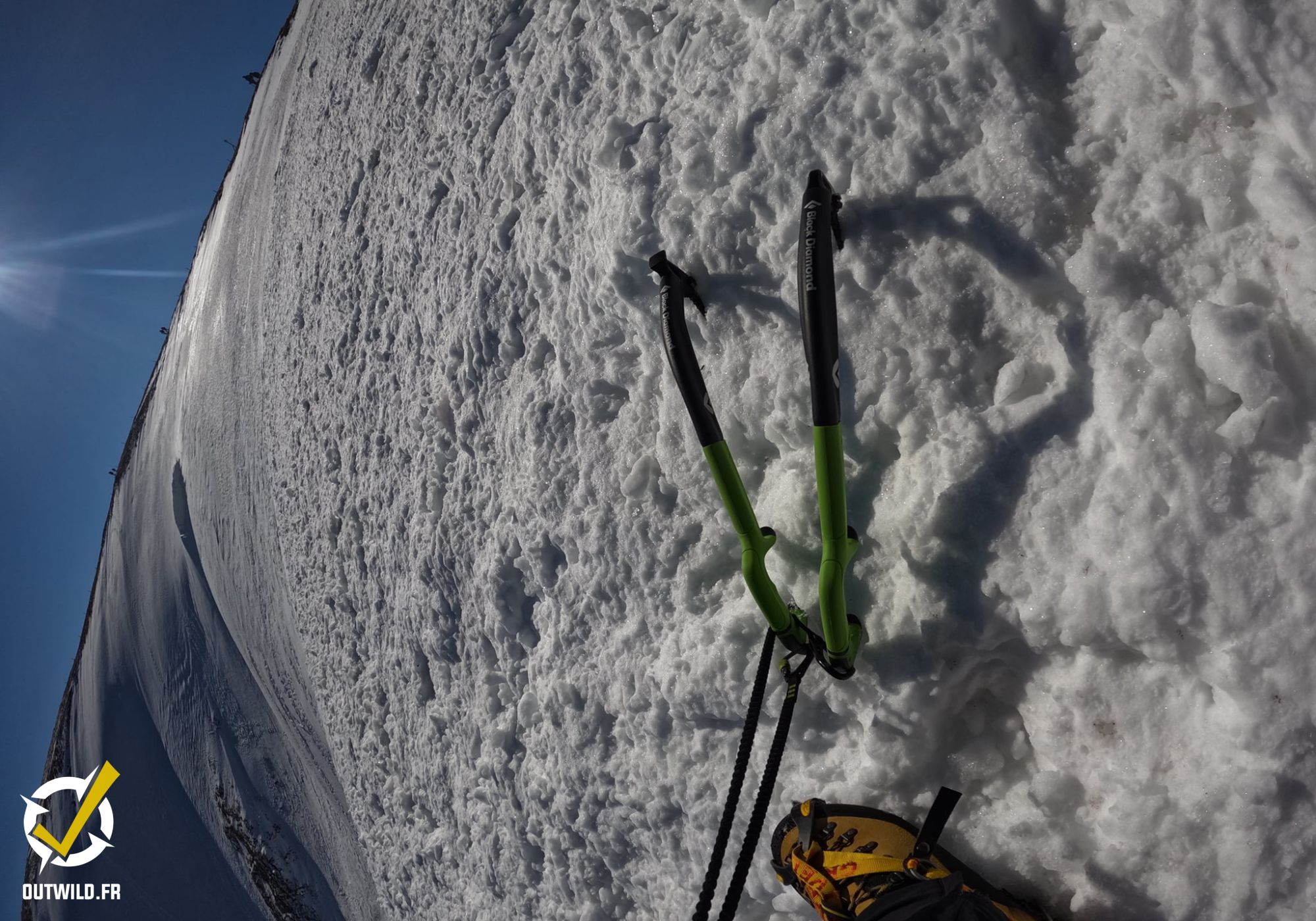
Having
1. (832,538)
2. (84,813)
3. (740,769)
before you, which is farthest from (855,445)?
(84,813)

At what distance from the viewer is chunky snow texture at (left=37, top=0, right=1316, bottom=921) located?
2.97ft

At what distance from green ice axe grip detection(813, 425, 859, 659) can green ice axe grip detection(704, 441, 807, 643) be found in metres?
0.07

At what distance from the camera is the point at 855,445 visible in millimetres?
1238

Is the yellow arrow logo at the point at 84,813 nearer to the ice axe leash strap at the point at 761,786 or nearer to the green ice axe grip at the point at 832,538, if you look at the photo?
the ice axe leash strap at the point at 761,786

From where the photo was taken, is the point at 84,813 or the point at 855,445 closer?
the point at 855,445

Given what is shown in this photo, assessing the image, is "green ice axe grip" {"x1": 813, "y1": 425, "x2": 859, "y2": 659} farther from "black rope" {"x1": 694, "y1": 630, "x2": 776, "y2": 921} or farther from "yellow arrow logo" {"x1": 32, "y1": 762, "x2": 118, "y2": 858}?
"yellow arrow logo" {"x1": 32, "y1": 762, "x2": 118, "y2": 858}

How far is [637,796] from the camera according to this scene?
158 centimetres

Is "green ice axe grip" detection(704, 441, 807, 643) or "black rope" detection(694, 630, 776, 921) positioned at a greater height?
"green ice axe grip" detection(704, 441, 807, 643)

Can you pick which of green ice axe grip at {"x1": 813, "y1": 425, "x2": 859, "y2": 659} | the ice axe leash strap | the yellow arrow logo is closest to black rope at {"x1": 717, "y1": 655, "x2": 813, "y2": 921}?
the ice axe leash strap

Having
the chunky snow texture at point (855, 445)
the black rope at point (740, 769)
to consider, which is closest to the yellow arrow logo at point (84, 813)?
the chunky snow texture at point (855, 445)

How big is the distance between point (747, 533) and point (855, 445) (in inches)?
9.9

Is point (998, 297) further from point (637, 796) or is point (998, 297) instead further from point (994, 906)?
point (637, 796)

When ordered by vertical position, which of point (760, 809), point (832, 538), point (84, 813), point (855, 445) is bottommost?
point (760, 809)

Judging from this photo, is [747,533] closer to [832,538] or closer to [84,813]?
[832,538]
